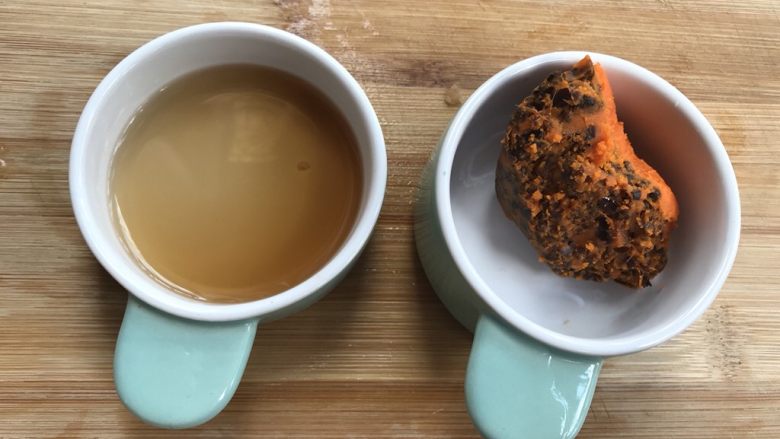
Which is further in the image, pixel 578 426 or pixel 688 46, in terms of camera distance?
pixel 688 46

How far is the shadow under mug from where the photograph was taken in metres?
0.54

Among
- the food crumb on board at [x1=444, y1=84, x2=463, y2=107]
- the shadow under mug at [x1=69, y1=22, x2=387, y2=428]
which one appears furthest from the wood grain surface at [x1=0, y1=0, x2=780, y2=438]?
the shadow under mug at [x1=69, y1=22, x2=387, y2=428]

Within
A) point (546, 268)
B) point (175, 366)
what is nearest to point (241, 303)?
point (175, 366)

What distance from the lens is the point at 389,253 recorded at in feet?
2.30

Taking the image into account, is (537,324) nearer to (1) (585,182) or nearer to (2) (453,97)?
(1) (585,182)

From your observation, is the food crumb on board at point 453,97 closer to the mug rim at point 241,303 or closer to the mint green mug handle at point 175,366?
the mug rim at point 241,303

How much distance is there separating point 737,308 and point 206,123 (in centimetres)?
63

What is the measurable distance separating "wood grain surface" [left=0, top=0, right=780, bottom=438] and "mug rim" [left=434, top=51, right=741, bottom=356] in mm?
133

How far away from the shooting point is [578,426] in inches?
21.9

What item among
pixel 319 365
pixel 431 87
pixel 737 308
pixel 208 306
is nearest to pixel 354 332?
pixel 319 365

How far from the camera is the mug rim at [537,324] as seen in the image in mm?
546

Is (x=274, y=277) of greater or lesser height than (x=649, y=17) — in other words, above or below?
below

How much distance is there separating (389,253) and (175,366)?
26 cm

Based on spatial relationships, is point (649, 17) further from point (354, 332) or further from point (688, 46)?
point (354, 332)
